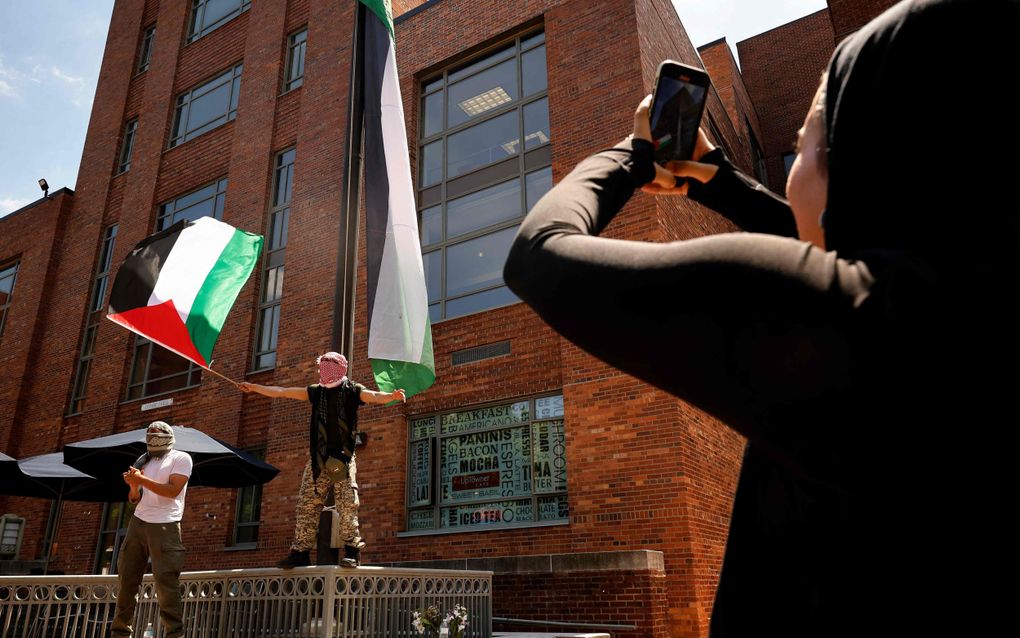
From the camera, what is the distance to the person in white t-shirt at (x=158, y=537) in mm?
6660

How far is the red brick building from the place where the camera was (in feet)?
34.9

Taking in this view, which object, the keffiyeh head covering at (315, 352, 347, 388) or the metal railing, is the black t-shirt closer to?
the keffiyeh head covering at (315, 352, 347, 388)

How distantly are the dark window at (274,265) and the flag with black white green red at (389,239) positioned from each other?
8.54 m

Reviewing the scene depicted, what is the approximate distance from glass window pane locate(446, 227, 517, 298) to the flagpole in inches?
205

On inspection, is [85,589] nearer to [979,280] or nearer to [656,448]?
[656,448]

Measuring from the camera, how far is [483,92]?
15.2 meters

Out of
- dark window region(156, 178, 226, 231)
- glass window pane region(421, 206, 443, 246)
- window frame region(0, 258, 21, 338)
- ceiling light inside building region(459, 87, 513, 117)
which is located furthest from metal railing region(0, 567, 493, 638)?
window frame region(0, 258, 21, 338)

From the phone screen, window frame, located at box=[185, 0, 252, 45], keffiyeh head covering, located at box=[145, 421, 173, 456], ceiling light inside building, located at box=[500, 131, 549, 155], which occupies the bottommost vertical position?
the phone screen

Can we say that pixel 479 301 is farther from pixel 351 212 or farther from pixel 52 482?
pixel 52 482

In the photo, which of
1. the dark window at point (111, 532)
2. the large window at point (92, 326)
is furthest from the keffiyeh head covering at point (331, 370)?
the large window at point (92, 326)

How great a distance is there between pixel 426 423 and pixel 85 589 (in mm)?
6076

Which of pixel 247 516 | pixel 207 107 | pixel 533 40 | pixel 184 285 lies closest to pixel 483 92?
pixel 533 40

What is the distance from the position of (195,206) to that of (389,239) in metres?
13.9

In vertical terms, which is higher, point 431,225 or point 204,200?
point 204,200
